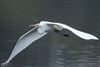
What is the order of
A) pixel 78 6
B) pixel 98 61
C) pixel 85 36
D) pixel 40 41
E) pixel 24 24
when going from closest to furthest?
pixel 85 36 < pixel 98 61 < pixel 40 41 < pixel 24 24 < pixel 78 6

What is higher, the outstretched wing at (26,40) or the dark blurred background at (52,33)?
the outstretched wing at (26,40)

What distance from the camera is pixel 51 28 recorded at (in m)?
3.07

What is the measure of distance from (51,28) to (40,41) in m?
2.63

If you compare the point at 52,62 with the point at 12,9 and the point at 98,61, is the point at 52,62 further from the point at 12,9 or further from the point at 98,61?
the point at 12,9

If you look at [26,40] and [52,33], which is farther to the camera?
[52,33]

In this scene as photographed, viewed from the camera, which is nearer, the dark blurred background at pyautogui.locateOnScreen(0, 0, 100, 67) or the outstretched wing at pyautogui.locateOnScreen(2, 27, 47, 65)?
the outstretched wing at pyautogui.locateOnScreen(2, 27, 47, 65)

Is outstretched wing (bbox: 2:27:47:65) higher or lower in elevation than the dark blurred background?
higher

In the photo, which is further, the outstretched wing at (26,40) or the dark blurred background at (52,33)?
the dark blurred background at (52,33)

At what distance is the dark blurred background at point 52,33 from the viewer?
489 cm

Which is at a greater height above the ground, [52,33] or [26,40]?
[26,40]

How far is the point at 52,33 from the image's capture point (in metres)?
6.02

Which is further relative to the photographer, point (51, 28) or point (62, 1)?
point (62, 1)

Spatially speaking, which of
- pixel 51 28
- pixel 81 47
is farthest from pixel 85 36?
pixel 81 47

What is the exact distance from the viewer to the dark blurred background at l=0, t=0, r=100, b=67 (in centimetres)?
489
